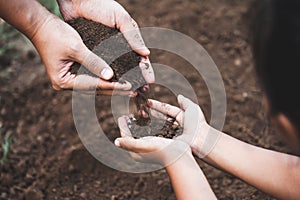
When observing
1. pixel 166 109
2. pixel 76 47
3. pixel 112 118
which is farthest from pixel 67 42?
pixel 112 118

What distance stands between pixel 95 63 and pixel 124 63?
0.08 m

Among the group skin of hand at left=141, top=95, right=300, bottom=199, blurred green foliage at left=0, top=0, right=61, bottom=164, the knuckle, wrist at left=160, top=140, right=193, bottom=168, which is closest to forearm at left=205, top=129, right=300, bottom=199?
skin of hand at left=141, top=95, right=300, bottom=199

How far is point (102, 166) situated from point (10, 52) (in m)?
0.76

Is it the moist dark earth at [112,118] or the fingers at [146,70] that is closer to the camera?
the fingers at [146,70]

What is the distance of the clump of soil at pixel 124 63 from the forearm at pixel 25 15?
0.12 metres

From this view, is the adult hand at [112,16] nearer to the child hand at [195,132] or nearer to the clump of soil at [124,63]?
the clump of soil at [124,63]

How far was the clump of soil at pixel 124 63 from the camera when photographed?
1416 millimetres

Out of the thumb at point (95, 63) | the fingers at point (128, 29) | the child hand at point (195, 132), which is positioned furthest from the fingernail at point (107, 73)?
the child hand at point (195, 132)

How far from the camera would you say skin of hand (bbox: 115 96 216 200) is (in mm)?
1262

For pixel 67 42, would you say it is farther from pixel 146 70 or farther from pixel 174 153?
pixel 174 153

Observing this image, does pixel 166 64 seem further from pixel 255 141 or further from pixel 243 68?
pixel 255 141

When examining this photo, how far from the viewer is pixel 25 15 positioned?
1440mm

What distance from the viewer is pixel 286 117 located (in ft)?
3.20

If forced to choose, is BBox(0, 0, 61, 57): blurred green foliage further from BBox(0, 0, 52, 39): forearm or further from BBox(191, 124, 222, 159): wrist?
BBox(191, 124, 222, 159): wrist
